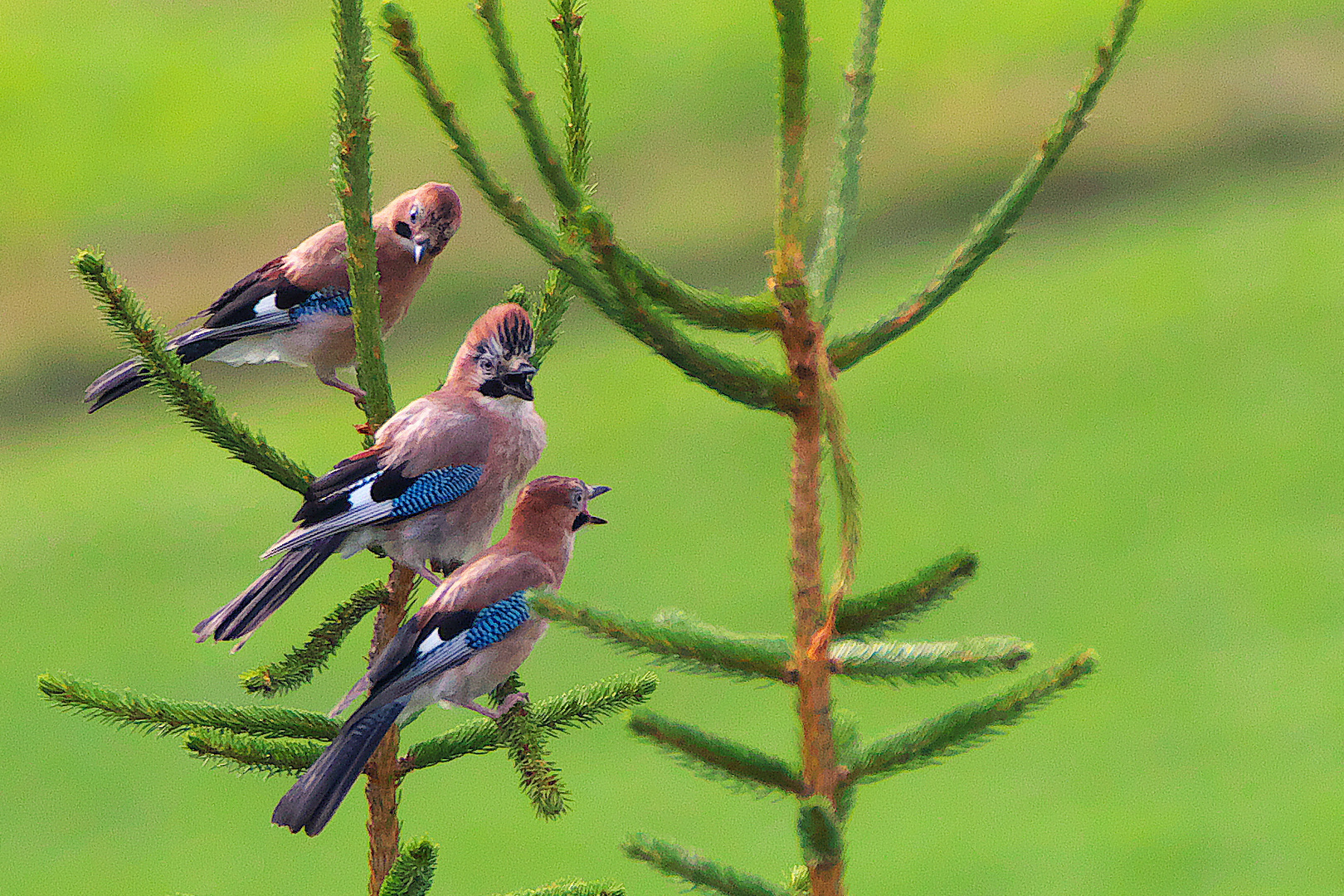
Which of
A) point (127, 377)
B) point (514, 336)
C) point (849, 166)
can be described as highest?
point (849, 166)

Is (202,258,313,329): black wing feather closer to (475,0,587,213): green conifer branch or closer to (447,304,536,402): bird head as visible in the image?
(447,304,536,402): bird head

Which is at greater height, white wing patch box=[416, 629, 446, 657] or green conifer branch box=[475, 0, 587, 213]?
green conifer branch box=[475, 0, 587, 213]

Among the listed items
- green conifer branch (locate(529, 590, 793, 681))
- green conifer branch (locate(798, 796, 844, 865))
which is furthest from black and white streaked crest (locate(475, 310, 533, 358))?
green conifer branch (locate(798, 796, 844, 865))

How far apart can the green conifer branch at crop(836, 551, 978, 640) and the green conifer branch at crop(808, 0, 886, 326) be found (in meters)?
0.38

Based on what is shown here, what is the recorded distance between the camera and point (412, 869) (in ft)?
5.76

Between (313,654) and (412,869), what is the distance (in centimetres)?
63

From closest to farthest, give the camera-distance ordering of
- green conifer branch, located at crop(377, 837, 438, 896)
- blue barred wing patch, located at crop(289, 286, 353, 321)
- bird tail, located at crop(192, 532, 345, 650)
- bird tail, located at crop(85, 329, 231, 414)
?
1. green conifer branch, located at crop(377, 837, 438, 896)
2. bird tail, located at crop(192, 532, 345, 650)
3. bird tail, located at crop(85, 329, 231, 414)
4. blue barred wing patch, located at crop(289, 286, 353, 321)

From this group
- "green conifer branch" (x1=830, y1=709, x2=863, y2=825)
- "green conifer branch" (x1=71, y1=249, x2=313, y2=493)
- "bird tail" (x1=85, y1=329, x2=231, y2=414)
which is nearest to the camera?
"green conifer branch" (x1=830, y1=709, x2=863, y2=825)

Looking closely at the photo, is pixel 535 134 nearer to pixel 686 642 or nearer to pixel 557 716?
pixel 686 642

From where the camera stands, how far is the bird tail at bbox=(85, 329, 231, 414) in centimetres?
206

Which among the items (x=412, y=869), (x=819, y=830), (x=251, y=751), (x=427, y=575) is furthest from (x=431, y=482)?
(x=819, y=830)

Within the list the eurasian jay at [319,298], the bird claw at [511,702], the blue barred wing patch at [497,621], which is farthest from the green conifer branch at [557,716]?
the eurasian jay at [319,298]

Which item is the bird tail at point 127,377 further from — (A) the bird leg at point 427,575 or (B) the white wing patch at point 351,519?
(A) the bird leg at point 427,575

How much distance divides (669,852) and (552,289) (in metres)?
1.09
